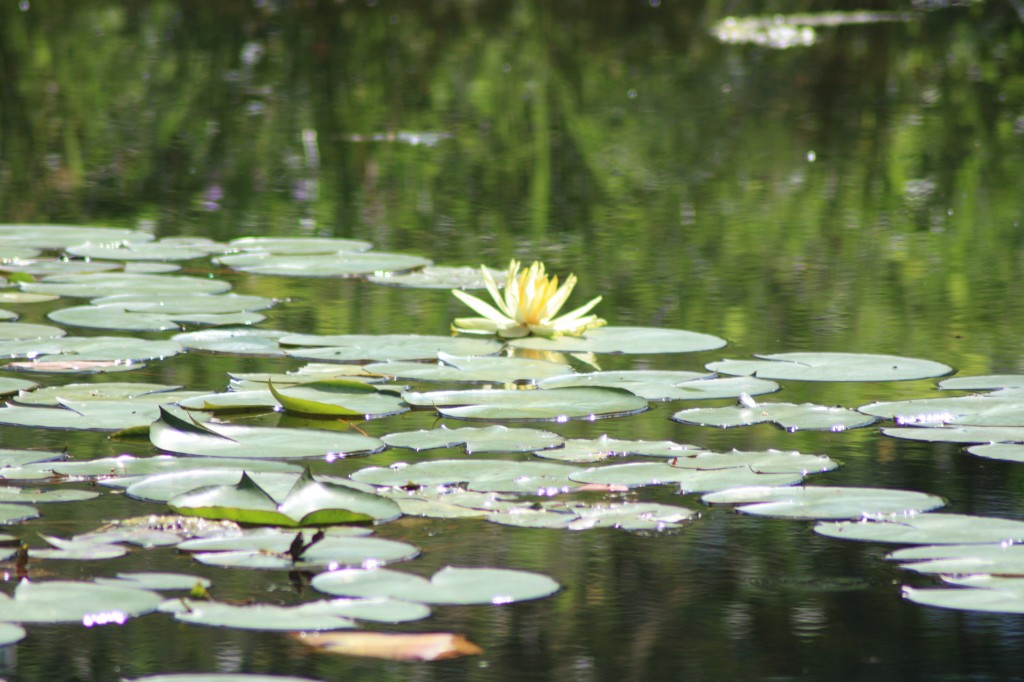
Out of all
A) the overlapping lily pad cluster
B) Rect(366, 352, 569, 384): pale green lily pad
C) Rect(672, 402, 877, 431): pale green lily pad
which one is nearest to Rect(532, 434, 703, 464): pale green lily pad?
the overlapping lily pad cluster

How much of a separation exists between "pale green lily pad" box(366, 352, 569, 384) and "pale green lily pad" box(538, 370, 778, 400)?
8cm

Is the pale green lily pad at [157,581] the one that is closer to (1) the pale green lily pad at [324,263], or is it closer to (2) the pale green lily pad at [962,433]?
(2) the pale green lily pad at [962,433]

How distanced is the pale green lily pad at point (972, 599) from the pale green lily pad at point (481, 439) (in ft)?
2.54

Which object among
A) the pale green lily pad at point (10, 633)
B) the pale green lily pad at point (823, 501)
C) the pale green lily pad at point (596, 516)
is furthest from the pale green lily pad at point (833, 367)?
the pale green lily pad at point (10, 633)

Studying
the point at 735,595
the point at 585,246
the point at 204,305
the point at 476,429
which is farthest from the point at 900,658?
the point at 585,246

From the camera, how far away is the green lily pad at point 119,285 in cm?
396

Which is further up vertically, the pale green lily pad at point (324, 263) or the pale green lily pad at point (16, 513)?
the pale green lily pad at point (324, 263)

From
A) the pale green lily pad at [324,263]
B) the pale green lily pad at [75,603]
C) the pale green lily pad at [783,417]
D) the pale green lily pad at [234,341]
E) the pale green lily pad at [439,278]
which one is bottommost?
the pale green lily pad at [75,603]

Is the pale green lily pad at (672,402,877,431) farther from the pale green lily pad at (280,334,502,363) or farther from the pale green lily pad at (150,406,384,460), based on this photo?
the pale green lily pad at (280,334,502,363)

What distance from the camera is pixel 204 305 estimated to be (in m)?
3.81

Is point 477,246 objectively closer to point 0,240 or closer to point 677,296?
point 677,296

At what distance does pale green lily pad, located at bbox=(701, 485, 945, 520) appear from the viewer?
7.50ft

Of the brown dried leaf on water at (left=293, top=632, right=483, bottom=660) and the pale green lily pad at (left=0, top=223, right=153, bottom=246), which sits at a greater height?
the pale green lily pad at (left=0, top=223, right=153, bottom=246)

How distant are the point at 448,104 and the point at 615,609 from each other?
708cm
